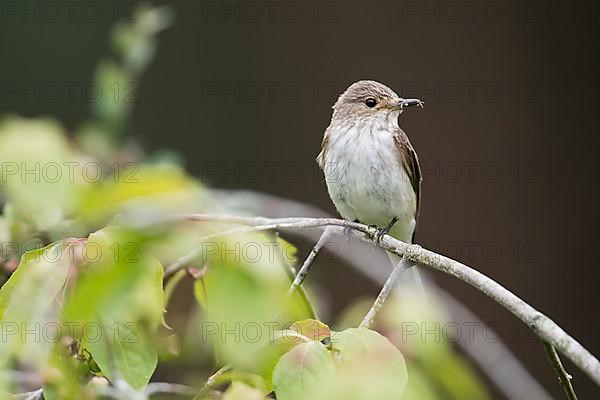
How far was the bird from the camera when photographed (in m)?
3.10

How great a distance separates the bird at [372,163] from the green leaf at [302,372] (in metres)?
2.10

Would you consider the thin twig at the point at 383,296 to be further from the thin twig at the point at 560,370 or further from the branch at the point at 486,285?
the thin twig at the point at 560,370

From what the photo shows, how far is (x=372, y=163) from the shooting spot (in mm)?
3100

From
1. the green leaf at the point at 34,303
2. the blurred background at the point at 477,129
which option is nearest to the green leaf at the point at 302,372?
the green leaf at the point at 34,303

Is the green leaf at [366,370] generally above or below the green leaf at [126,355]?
above

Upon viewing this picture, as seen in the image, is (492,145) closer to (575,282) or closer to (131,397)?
(575,282)

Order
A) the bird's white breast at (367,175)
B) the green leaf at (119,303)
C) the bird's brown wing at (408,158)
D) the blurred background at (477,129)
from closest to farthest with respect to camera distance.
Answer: the green leaf at (119,303) → the bird's white breast at (367,175) → the bird's brown wing at (408,158) → the blurred background at (477,129)

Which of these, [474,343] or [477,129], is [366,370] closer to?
[474,343]

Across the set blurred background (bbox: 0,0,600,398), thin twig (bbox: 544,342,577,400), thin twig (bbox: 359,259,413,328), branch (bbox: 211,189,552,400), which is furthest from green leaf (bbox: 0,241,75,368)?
blurred background (bbox: 0,0,600,398)

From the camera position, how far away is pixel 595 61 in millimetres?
5199

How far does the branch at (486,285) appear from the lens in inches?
37.6

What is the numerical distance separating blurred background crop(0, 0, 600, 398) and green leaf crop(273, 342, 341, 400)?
4044 mm

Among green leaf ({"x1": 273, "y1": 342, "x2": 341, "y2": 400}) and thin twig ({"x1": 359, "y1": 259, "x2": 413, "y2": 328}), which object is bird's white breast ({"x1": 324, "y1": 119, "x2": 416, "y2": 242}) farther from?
green leaf ({"x1": 273, "y1": 342, "x2": 341, "y2": 400})

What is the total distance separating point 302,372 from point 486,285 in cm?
35
